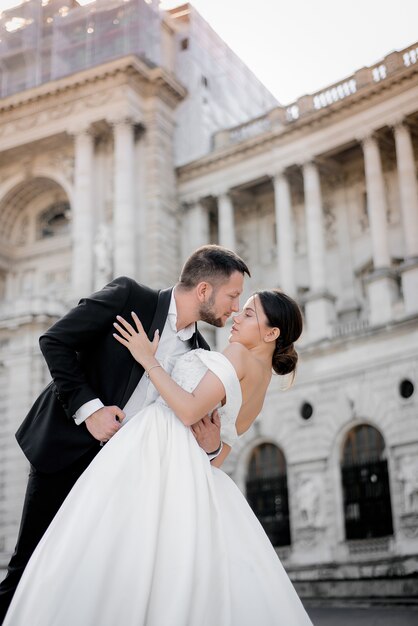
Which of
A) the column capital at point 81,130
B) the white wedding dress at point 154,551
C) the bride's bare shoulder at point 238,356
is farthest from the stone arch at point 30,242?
the white wedding dress at point 154,551

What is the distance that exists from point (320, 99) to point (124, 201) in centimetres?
886

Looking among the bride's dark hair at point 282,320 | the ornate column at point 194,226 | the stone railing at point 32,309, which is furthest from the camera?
the ornate column at point 194,226

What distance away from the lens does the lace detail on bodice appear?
5027 millimetres

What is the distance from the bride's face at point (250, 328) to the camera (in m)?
5.42

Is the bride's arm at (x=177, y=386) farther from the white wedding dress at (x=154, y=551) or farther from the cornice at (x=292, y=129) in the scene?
the cornice at (x=292, y=129)

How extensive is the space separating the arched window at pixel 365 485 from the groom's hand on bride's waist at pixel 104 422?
2038 centimetres

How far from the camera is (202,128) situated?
117ft

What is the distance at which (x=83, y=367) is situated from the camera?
5.56 metres

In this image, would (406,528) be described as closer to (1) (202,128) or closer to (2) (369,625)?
(2) (369,625)

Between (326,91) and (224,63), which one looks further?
(224,63)

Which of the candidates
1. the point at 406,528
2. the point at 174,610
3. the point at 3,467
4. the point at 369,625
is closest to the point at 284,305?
the point at 174,610

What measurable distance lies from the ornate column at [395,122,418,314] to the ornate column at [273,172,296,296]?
181 inches

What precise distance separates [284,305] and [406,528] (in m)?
19.1

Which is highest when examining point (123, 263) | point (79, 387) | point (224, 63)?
point (224, 63)
